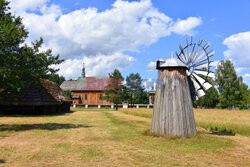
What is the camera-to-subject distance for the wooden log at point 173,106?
34.5ft

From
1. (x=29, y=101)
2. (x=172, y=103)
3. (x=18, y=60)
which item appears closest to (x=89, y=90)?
(x=29, y=101)

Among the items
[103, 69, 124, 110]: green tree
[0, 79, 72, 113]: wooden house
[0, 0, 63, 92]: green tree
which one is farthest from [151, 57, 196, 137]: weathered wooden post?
[103, 69, 124, 110]: green tree

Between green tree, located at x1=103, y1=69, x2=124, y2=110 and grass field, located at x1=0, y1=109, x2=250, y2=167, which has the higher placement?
green tree, located at x1=103, y1=69, x2=124, y2=110

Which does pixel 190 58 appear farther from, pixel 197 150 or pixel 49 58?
pixel 49 58

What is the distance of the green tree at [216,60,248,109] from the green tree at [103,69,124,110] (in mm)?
25831

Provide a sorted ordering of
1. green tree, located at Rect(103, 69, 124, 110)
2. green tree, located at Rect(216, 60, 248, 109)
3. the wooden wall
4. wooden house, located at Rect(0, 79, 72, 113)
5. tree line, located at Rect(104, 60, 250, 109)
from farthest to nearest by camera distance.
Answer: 1. the wooden wall
2. green tree, located at Rect(216, 60, 248, 109)
3. tree line, located at Rect(104, 60, 250, 109)
4. green tree, located at Rect(103, 69, 124, 110)
5. wooden house, located at Rect(0, 79, 72, 113)

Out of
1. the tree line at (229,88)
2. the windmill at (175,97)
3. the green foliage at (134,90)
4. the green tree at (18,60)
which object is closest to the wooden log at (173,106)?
the windmill at (175,97)

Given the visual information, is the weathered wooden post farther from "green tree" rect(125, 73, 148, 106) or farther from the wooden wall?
the wooden wall

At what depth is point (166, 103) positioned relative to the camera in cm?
1079

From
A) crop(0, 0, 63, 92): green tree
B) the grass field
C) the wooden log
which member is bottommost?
the grass field

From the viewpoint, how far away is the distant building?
57.5 meters

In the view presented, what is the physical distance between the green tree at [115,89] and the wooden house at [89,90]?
10817 millimetres

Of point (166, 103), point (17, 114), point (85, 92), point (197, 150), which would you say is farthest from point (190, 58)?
point (85, 92)

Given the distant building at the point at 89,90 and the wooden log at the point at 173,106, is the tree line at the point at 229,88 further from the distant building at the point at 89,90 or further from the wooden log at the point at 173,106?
the wooden log at the point at 173,106
